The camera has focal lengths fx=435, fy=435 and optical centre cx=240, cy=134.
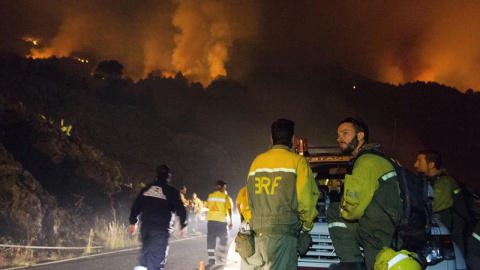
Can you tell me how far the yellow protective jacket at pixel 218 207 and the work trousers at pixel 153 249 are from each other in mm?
3543

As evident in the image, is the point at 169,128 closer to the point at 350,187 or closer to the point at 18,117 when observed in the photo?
the point at 18,117

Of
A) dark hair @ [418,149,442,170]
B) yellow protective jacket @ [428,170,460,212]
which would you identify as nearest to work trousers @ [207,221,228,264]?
dark hair @ [418,149,442,170]

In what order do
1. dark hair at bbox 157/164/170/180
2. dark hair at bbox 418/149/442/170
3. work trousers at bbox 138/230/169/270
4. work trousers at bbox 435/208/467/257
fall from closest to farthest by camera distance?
1. work trousers at bbox 435/208/467/257
2. dark hair at bbox 418/149/442/170
3. work trousers at bbox 138/230/169/270
4. dark hair at bbox 157/164/170/180

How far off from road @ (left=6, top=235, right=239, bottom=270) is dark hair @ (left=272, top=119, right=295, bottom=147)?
5689 millimetres

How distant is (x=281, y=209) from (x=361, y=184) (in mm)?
715

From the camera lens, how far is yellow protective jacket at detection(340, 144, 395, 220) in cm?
350

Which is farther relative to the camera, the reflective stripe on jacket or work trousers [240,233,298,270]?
the reflective stripe on jacket

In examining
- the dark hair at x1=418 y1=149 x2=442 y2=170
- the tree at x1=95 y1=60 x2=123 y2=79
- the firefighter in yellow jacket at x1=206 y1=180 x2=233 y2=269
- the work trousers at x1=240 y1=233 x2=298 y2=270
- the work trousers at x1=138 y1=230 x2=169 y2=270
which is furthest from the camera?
the tree at x1=95 y1=60 x2=123 y2=79

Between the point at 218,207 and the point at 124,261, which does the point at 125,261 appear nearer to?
the point at 124,261

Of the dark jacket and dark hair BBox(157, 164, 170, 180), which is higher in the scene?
dark hair BBox(157, 164, 170, 180)

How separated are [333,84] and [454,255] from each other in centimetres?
7155

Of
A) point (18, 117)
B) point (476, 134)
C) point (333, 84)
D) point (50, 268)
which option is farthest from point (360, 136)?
point (333, 84)

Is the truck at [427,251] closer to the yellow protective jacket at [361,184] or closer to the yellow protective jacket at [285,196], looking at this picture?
the yellow protective jacket at [285,196]

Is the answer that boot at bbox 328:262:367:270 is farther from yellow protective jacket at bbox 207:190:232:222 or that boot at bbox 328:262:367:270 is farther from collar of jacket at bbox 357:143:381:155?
yellow protective jacket at bbox 207:190:232:222
